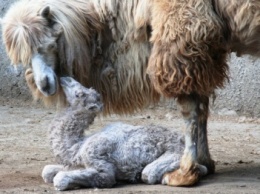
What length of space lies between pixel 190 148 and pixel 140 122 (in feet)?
8.89

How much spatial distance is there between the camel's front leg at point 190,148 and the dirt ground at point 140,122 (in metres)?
0.06

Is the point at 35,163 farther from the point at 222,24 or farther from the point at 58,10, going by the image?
the point at 222,24

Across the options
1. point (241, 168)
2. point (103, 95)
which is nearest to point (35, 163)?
point (103, 95)

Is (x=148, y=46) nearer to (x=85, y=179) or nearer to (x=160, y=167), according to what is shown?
(x=160, y=167)

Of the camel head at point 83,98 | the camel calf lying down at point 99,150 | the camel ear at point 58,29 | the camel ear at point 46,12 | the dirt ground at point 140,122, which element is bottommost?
the dirt ground at point 140,122

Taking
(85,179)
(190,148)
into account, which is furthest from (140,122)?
(85,179)

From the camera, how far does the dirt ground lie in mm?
4562

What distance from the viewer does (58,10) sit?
5113mm

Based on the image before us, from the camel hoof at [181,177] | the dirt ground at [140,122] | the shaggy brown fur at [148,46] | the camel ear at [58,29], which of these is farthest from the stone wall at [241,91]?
the camel hoof at [181,177]

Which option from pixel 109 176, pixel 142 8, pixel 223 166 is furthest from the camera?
pixel 223 166

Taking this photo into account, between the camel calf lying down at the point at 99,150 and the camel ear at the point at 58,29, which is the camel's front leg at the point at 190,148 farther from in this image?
the camel ear at the point at 58,29

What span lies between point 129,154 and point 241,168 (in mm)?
975

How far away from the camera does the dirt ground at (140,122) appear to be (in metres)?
4.56

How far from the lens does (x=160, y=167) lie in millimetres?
4609
